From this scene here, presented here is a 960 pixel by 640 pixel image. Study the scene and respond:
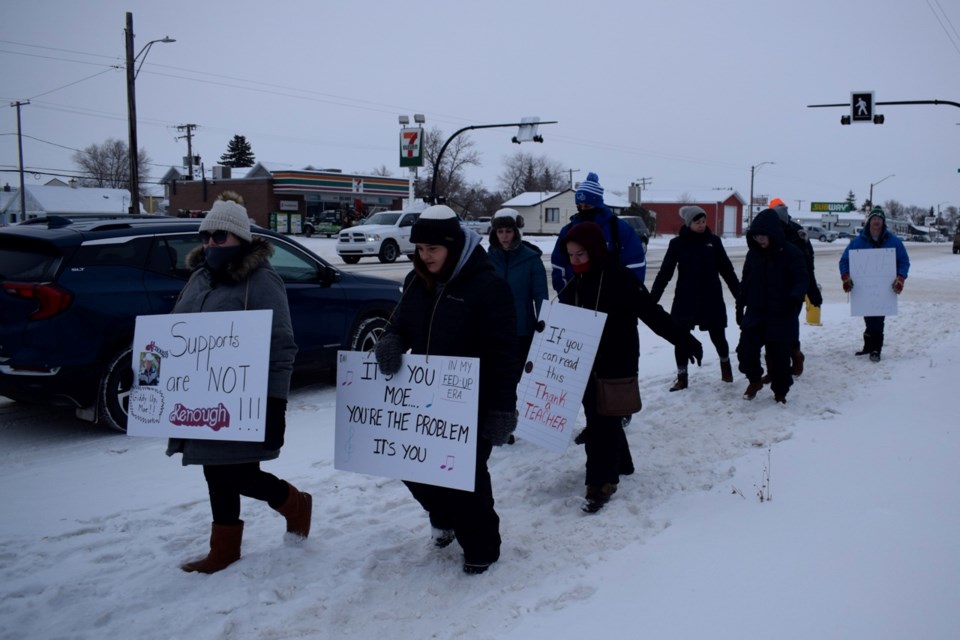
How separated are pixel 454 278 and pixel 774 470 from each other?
9.35 feet

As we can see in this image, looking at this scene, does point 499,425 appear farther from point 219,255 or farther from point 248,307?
point 219,255

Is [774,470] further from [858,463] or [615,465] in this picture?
[615,465]

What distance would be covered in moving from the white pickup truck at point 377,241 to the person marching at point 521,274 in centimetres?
2207

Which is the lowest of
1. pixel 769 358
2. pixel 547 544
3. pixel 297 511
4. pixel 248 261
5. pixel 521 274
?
pixel 547 544

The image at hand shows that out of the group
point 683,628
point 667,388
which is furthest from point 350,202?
point 683,628

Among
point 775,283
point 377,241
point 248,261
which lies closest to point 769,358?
point 775,283

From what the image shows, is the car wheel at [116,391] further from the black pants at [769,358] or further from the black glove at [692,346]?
the black pants at [769,358]

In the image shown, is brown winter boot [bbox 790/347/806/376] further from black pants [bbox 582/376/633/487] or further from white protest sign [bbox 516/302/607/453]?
white protest sign [bbox 516/302/607/453]

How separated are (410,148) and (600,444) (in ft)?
106

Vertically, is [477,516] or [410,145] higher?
[410,145]

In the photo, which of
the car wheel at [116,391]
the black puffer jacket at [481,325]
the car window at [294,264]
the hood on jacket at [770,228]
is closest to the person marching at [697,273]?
the hood on jacket at [770,228]

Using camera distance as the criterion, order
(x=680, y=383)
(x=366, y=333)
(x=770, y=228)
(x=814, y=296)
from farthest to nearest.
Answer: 1. (x=814, y=296)
2. (x=366, y=333)
3. (x=680, y=383)
4. (x=770, y=228)

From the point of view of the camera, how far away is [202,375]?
382 cm

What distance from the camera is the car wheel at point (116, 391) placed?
605cm
